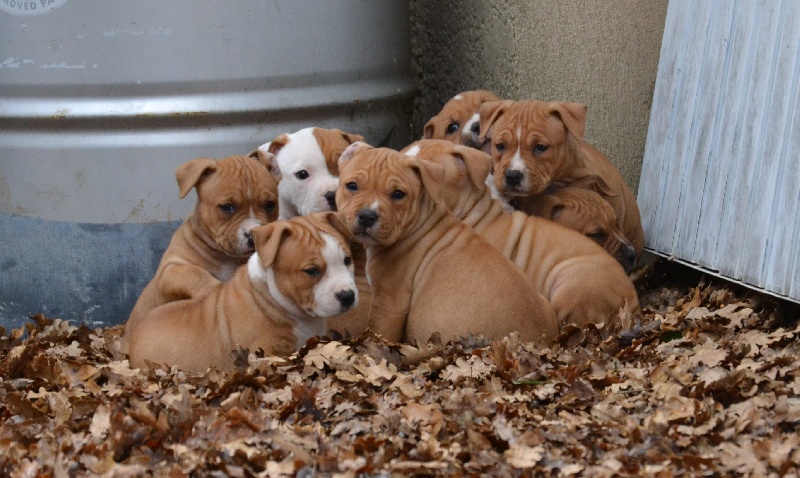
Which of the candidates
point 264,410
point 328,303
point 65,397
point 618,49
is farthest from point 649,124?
point 65,397

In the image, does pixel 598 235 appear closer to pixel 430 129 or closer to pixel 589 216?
pixel 589 216

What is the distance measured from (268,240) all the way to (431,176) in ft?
3.79

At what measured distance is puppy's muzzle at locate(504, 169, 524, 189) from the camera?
22.1 feet

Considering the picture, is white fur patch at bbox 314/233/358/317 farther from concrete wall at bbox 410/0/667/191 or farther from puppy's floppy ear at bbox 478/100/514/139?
concrete wall at bbox 410/0/667/191

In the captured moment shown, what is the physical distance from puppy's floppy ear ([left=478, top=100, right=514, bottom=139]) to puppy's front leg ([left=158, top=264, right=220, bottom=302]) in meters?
2.14

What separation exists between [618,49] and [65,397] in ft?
15.1

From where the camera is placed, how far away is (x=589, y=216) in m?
6.80

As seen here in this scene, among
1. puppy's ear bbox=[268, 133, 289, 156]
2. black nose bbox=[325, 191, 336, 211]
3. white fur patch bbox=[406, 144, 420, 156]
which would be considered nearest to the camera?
white fur patch bbox=[406, 144, 420, 156]

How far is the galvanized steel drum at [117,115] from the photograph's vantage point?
6281mm

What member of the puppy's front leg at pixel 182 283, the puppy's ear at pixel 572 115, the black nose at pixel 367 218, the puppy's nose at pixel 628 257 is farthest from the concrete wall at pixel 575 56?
the puppy's front leg at pixel 182 283

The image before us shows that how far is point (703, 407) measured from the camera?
171 inches

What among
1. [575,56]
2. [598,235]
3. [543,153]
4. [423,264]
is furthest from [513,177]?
[575,56]

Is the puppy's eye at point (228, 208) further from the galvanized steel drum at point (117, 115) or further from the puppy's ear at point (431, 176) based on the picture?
the puppy's ear at point (431, 176)

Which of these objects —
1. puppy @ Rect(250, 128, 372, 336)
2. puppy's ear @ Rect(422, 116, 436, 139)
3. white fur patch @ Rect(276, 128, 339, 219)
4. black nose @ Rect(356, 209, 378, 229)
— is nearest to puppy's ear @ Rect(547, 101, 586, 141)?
puppy's ear @ Rect(422, 116, 436, 139)
